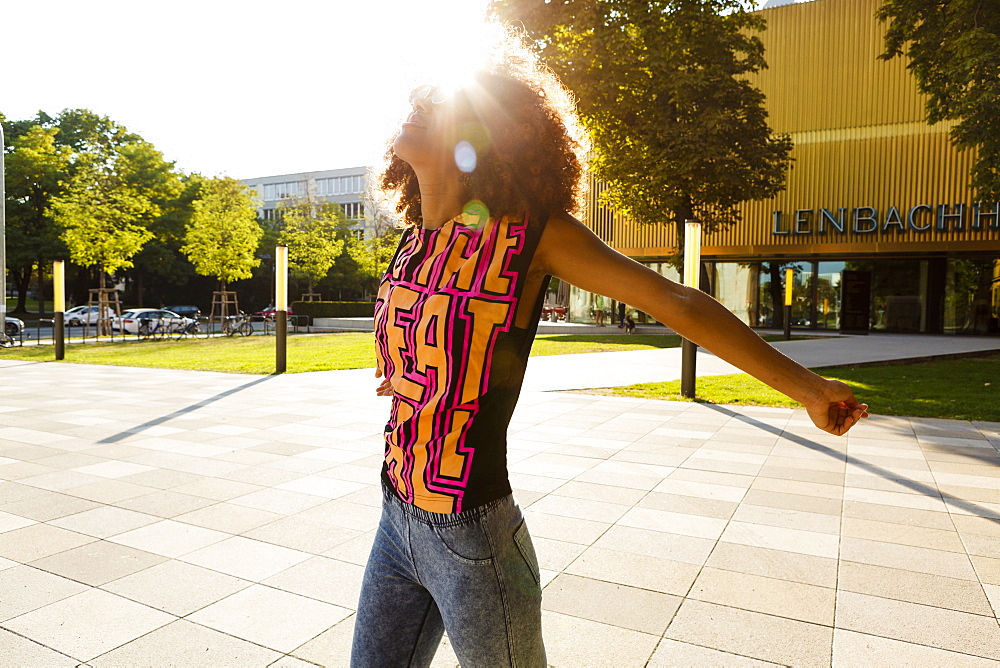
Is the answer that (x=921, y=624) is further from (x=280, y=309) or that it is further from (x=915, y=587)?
(x=280, y=309)

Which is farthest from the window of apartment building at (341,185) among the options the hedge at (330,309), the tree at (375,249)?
the hedge at (330,309)

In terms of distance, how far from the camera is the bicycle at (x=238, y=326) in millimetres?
30461

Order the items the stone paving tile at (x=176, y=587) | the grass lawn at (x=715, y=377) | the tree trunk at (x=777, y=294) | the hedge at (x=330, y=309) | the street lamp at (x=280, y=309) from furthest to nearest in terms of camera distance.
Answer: the hedge at (x=330, y=309) → the tree trunk at (x=777, y=294) → the street lamp at (x=280, y=309) → the grass lawn at (x=715, y=377) → the stone paving tile at (x=176, y=587)

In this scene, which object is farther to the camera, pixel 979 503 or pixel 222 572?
pixel 979 503

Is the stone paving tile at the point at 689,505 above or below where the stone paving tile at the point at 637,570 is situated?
above

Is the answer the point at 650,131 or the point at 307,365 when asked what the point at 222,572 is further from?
the point at 650,131

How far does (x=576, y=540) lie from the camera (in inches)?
167

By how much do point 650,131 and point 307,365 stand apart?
14347mm

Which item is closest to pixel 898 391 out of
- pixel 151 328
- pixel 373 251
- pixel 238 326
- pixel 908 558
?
pixel 908 558

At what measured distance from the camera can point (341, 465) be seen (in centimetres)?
608

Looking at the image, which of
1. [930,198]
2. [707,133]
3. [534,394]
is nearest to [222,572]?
[534,394]

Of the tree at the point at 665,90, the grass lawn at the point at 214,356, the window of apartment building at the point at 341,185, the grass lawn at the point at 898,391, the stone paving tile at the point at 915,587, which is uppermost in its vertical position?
the window of apartment building at the point at 341,185

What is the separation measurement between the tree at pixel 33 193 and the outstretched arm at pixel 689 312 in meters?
46.8

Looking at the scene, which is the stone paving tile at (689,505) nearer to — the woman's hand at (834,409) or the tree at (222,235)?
the woman's hand at (834,409)
